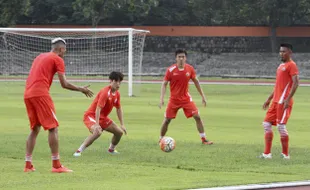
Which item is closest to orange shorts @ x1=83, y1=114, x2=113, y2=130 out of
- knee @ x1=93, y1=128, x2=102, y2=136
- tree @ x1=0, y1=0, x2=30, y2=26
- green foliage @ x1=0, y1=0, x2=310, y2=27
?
knee @ x1=93, y1=128, x2=102, y2=136

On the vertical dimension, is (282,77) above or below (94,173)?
above

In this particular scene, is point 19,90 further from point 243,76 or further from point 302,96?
point 243,76

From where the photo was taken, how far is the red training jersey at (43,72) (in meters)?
12.7

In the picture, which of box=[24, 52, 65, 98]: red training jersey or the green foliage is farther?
the green foliage

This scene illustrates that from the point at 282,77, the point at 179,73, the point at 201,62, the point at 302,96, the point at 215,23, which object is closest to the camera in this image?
the point at 282,77

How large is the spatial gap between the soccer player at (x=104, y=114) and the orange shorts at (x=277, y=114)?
2837mm

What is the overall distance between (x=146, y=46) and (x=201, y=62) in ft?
19.7

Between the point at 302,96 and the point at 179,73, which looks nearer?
the point at 179,73

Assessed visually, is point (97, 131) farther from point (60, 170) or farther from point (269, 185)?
point (269, 185)

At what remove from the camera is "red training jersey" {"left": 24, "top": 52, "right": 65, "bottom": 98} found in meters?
12.7

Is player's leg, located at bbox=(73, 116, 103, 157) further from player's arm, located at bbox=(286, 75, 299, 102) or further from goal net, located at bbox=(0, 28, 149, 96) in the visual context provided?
goal net, located at bbox=(0, 28, 149, 96)

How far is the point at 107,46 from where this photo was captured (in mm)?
54094

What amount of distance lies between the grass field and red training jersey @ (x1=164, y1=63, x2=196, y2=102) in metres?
1.00

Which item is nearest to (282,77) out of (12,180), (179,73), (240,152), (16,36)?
(240,152)
